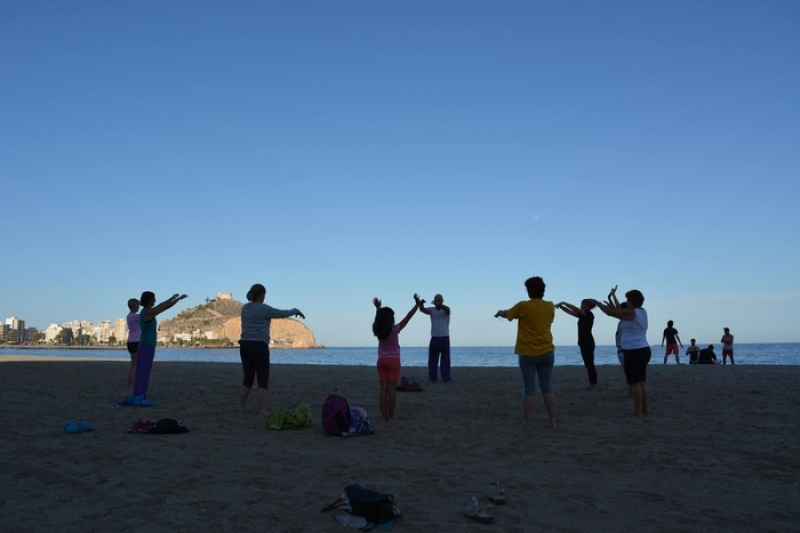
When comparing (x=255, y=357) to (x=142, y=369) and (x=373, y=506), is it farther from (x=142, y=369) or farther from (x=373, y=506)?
(x=373, y=506)

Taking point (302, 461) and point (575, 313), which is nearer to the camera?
point (302, 461)

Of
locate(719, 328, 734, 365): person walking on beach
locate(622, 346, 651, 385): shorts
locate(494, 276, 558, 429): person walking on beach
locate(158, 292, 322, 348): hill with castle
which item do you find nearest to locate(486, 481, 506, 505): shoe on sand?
locate(494, 276, 558, 429): person walking on beach

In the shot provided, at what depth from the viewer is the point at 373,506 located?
355cm

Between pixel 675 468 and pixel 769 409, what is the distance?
174 inches

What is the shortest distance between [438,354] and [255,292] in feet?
19.8

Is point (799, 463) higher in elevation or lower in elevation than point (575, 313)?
lower

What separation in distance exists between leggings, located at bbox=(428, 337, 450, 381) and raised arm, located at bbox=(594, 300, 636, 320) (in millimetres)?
5367

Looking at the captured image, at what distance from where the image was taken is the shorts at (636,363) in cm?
788

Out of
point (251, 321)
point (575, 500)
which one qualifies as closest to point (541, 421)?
point (575, 500)

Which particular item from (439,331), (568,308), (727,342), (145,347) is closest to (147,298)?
(145,347)

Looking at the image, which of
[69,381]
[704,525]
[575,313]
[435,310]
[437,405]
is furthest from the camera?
[69,381]

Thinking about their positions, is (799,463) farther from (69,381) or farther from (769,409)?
(69,381)

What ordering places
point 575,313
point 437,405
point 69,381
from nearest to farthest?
point 575,313, point 437,405, point 69,381

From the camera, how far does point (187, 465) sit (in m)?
5.09
